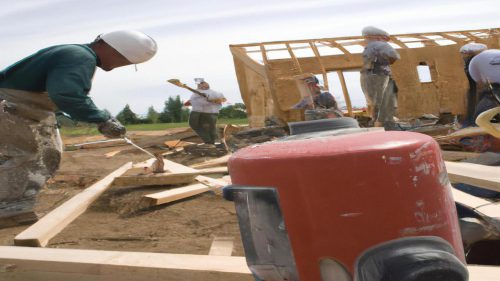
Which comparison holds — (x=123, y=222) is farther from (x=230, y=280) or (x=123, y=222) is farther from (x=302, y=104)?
(x=302, y=104)

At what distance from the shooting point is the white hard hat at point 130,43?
3.93 metres

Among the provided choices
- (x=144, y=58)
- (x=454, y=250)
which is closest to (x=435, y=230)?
(x=454, y=250)

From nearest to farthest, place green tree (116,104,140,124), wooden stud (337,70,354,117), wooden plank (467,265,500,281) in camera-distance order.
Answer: wooden plank (467,265,500,281) < wooden stud (337,70,354,117) < green tree (116,104,140,124)

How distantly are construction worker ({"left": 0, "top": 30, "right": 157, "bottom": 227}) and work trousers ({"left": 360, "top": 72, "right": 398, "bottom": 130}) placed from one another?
5.49 meters

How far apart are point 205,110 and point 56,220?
25.9 ft

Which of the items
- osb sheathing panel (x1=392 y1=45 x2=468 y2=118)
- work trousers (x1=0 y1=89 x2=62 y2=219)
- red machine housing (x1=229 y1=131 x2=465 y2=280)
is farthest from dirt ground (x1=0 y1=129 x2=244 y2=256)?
osb sheathing panel (x1=392 y1=45 x2=468 y2=118)

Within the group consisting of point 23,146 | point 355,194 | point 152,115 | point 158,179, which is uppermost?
point 355,194

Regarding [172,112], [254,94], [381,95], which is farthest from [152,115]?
[381,95]

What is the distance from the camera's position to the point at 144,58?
13.2ft

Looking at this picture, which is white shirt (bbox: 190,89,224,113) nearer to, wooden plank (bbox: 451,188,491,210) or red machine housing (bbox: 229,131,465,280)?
wooden plank (bbox: 451,188,491,210)

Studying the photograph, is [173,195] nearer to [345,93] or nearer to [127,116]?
[345,93]

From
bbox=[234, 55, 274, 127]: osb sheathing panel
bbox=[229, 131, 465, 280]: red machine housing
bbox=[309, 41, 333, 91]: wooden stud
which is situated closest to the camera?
bbox=[229, 131, 465, 280]: red machine housing

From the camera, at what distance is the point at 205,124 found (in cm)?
1175

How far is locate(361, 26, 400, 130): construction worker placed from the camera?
8.62 meters
